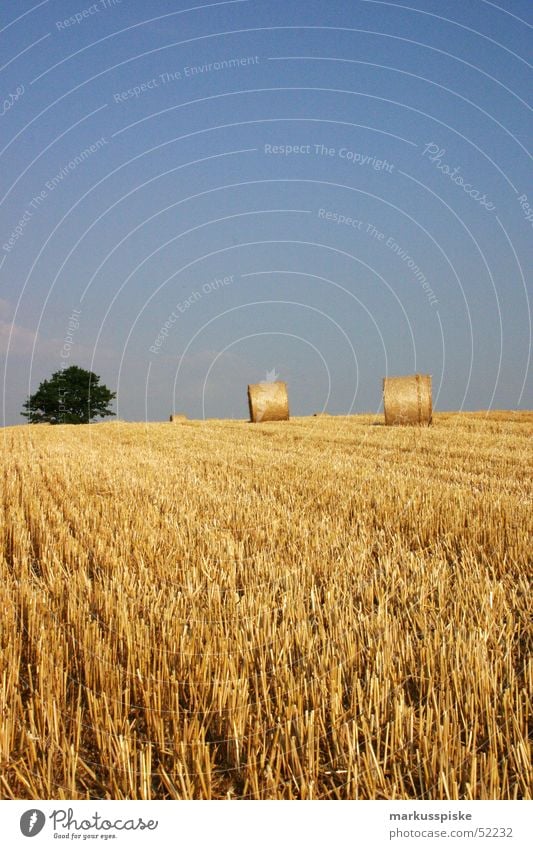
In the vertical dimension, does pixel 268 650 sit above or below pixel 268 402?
below

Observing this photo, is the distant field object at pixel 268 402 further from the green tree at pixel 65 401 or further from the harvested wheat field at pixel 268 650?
the green tree at pixel 65 401

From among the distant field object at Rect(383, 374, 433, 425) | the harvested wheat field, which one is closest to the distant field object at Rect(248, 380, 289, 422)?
the distant field object at Rect(383, 374, 433, 425)

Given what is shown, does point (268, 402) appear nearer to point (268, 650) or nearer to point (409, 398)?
point (409, 398)

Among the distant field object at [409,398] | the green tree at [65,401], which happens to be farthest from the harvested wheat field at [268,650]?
the green tree at [65,401]

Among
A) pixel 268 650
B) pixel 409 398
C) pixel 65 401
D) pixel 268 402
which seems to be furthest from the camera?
pixel 65 401

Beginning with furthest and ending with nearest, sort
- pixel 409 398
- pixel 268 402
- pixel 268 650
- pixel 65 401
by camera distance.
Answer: pixel 65 401
pixel 268 402
pixel 409 398
pixel 268 650

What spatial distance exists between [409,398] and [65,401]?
46.5 m

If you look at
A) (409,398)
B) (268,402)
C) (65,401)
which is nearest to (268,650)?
(409,398)

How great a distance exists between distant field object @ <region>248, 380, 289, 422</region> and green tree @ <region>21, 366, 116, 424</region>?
37043 millimetres

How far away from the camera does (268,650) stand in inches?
118

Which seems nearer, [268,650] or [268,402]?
[268,650]

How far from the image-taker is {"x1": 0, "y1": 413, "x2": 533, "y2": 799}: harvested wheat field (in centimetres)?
222

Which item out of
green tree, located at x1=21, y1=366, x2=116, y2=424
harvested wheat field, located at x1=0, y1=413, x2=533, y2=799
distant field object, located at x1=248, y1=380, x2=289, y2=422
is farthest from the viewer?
green tree, located at x1=21, y1=366, x2=116, y2=424

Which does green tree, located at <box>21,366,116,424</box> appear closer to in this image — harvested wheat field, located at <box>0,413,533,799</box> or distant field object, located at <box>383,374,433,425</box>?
distant field object, located at <box>383,374,433,425</box>
